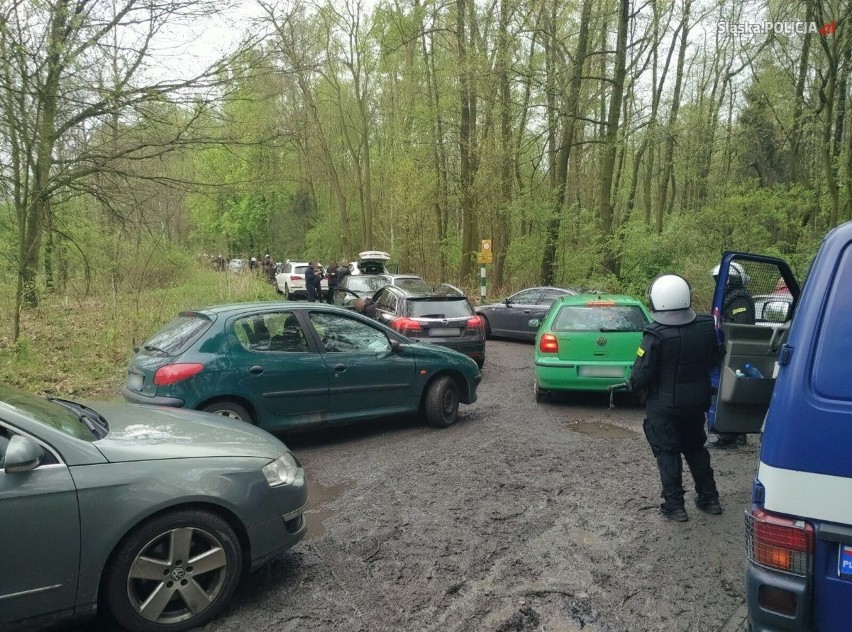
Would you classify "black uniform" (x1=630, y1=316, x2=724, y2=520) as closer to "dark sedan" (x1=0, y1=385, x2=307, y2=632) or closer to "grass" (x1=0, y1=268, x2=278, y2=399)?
"dark sedan" (x1=0, y1=385, x2=307, y2=632)

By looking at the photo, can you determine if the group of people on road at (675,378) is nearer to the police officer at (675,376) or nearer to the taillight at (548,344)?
the police officer at (675,376)

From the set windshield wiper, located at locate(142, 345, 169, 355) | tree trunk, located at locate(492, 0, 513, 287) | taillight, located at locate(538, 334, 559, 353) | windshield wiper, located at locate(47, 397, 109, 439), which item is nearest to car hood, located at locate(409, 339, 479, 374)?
taillight, located at locate(538, 334, 559, 353)

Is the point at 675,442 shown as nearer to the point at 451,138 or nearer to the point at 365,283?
the point at 365,283

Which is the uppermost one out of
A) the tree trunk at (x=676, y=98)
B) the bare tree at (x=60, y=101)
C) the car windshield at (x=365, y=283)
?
the tree trunk at (x=676, y=98)

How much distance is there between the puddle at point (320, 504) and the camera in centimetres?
440

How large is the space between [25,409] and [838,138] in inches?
844

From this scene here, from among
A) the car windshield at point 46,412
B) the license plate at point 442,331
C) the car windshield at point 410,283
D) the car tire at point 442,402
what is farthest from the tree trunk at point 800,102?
the car windshield at point 46,412

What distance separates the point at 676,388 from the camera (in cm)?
427

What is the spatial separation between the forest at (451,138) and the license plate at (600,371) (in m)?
7.24

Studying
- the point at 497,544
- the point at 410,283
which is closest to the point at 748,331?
the point at 497,544

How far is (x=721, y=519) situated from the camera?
14.9ft

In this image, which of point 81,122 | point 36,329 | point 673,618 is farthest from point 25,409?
point 36,329

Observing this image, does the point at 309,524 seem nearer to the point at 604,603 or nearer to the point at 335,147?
the point at 604,603

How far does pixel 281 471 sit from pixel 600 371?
17.4 ft
